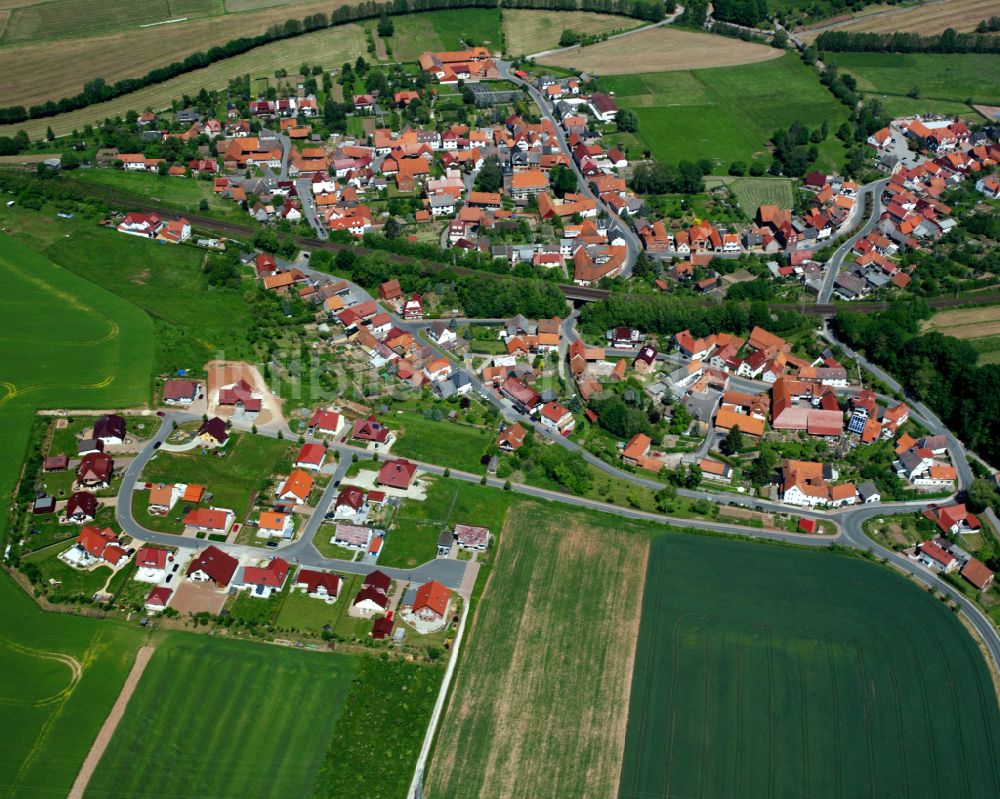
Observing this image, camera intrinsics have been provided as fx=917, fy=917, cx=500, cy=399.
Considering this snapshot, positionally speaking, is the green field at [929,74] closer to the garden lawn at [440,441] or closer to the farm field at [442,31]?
the farm field at [442,31]

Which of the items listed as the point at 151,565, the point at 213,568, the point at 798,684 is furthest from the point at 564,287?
the point at 151,565

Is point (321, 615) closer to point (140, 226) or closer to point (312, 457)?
point (312, 457)

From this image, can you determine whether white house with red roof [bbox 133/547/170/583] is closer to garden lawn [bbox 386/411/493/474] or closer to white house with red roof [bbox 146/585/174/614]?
white house with red roof [bbox 146/585/174/614]

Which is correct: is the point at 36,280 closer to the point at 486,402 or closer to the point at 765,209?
the point at 486,402

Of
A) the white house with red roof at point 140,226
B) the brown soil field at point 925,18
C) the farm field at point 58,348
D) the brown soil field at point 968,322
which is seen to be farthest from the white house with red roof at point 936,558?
the brown soil field at point 925,18

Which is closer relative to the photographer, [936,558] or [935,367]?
[936,558]

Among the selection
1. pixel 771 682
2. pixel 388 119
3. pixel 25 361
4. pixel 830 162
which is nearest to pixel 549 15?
pixel 388 119

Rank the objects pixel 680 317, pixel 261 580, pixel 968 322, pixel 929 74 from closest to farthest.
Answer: pixel 261 580, pixel 680 317, pixel 968 322, pixel 929 74
